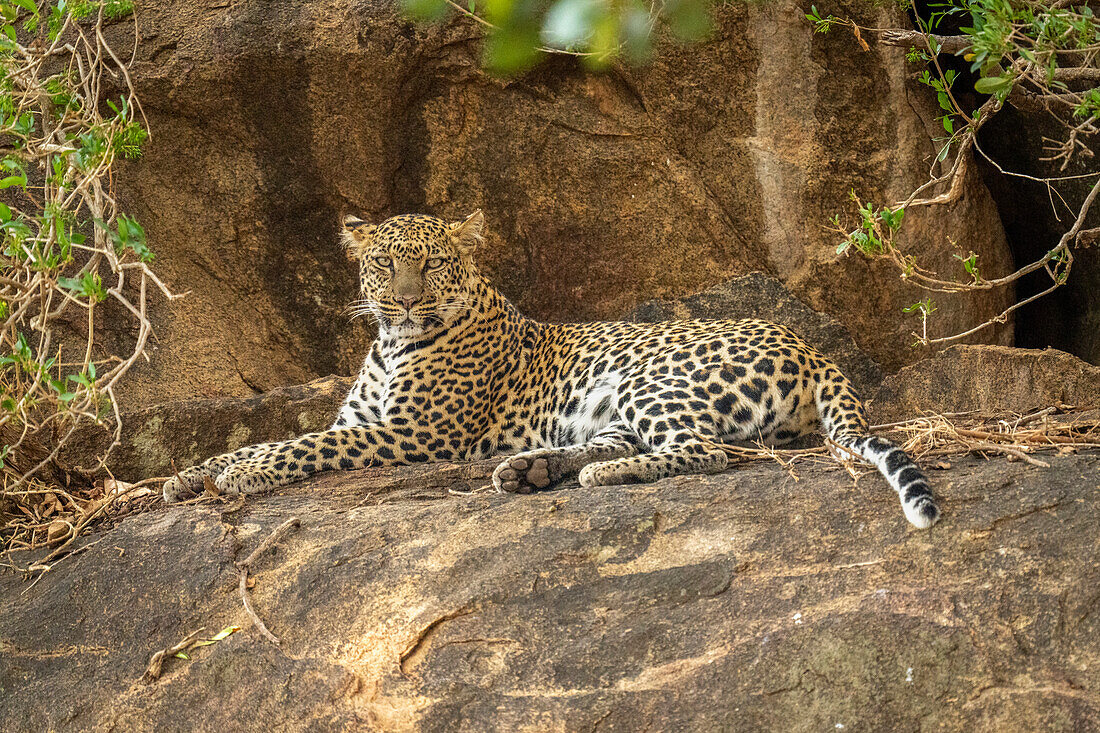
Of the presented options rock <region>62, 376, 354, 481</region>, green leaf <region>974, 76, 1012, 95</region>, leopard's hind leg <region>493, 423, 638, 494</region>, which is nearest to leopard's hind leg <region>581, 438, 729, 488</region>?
leopard's hind leg <region>493, 423, 638, 494</region>

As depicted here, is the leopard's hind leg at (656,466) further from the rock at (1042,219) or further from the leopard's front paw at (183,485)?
the rock at (1042,219)

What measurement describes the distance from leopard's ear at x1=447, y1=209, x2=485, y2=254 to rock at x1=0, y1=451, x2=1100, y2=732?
106 inches

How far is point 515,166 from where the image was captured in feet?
27.2

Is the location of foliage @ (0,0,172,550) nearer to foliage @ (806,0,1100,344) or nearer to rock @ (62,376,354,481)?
rock @ (62,376,354,481)

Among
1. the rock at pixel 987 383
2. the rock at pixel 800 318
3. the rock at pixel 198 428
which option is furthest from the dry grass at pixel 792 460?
the rock at pixel 800 318

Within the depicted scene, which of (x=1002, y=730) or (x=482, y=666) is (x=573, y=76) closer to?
(x=482, y=666)

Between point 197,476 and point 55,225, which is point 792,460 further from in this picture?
point 55,225

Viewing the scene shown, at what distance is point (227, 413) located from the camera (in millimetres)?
8117

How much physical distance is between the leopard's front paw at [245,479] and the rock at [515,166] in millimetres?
2209

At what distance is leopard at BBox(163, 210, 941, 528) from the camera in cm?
628

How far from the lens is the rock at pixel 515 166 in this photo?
779cm

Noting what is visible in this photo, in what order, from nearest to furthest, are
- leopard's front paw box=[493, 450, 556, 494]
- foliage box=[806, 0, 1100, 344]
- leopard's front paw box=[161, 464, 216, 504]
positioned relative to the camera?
foliage box=[806, 0, 1100, 344] < leopard's front paw box=[493, 450, 556, 494] < leopard's front paw box=[161, 464, 216, 504]

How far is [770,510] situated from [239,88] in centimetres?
516

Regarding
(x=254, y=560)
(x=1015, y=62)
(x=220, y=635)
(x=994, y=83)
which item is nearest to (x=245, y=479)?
(x=254, y=560)
